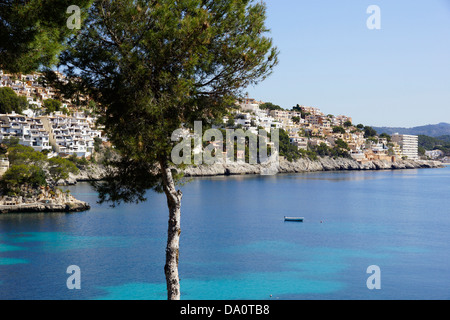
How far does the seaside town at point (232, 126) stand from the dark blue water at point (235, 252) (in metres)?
6.59

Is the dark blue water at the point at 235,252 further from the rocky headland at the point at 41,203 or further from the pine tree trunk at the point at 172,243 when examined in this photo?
the pine tree trunk at the point at 172,243

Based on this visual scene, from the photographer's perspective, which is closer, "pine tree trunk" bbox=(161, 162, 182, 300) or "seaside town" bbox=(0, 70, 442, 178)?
"pine tree trunk" bbox=(161, 162, 182, 300)

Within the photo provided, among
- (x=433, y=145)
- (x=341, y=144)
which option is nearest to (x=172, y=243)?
(x=341, y=144)

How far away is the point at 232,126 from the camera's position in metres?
41.9

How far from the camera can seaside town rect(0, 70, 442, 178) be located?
179ft

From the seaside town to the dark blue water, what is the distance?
6.59 meters

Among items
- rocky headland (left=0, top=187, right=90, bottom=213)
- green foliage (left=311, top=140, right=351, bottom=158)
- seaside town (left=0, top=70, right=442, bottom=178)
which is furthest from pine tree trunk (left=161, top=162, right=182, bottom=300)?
green foliage (left=311, top=140, right=351, bottom=158)

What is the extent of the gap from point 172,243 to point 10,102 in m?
58.8

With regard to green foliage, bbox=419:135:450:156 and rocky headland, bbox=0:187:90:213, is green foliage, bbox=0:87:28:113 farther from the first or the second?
green foliage, bbox=419:135:450:156

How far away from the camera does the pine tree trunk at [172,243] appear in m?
6.99

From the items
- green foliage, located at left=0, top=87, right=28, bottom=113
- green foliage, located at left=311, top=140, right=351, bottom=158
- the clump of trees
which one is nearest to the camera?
the clump of trees

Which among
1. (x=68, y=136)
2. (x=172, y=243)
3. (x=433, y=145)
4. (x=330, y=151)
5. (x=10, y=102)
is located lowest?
(x=172, y=243)

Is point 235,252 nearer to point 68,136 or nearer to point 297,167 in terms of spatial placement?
point 68,136

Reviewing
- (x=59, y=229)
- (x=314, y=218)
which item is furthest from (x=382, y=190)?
(x=59, y=229)
